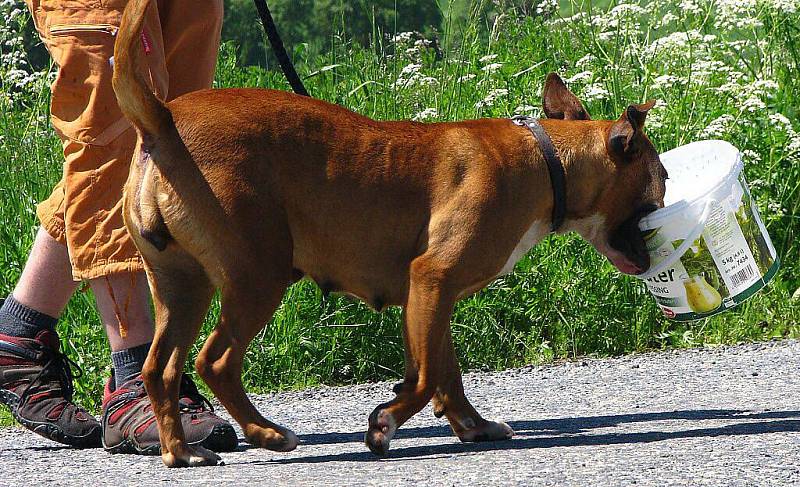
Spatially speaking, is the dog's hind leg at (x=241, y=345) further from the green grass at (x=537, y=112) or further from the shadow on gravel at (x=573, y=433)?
the green grass at (x=537, y=112)

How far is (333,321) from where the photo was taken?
5.67 metres

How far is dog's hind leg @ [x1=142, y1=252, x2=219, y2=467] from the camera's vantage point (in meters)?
3.82

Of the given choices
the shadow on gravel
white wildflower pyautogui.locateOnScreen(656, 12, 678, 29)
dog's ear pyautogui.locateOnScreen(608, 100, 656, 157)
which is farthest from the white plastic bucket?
white wildflower pyautogui.locateOnScreen(656, 12, 678, 29)

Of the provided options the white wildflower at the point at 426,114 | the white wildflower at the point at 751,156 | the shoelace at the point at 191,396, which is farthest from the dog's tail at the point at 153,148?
the white wildflower at the point at 751,156

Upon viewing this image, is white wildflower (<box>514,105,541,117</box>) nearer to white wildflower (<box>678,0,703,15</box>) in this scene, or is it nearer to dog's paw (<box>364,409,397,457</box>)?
white wildflower (<box>678,0,703,15</box>)

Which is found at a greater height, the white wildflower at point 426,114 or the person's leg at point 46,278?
the white wildflower at point 426,114

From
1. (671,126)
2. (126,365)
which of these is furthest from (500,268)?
(671,126)

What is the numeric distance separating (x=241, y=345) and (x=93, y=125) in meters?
1.00

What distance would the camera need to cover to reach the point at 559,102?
15.4 ft

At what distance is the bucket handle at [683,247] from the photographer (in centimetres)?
439

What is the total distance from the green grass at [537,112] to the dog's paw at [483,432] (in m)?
1.38

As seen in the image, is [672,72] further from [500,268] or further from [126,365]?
[126,365]

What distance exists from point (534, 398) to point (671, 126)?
2.21 metres

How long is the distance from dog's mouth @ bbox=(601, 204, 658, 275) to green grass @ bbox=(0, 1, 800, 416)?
1.36 metres
